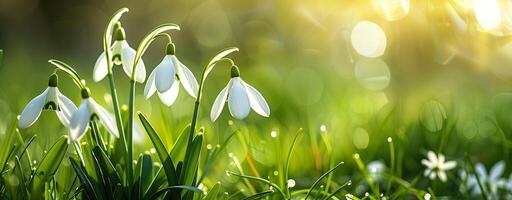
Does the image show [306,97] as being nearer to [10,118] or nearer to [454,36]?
[454,36]

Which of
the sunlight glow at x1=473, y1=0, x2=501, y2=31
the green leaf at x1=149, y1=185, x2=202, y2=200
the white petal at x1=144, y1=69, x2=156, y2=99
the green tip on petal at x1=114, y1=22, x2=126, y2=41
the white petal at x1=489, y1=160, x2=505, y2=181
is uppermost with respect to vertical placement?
the green tip on petal at x1=114, y1=22, x2=126, y2=41

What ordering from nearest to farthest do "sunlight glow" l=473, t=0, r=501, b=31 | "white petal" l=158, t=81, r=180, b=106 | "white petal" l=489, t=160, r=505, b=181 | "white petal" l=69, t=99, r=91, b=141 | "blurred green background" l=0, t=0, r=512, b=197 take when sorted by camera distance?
"white petal" l=69, t=99, r=91, b=141 → "white petal" l=158, t=81, r=180, b=106 → "white petal" l=489, t=160, r=505, b=181 → "blurred green background" l=0, t=0, r=512, b=197 → "sunlight glow" l=473, t=0, r=501, b=31

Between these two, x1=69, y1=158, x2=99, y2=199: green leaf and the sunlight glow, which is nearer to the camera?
x1=69, y1=158, x2=99, y2=199: green leaf

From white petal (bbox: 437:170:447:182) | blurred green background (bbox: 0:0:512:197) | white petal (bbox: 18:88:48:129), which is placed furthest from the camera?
blurred green background (bbox: 0:0:512:197)

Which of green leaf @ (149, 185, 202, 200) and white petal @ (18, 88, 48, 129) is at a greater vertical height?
white petal @ (18, 88, 48, 129)

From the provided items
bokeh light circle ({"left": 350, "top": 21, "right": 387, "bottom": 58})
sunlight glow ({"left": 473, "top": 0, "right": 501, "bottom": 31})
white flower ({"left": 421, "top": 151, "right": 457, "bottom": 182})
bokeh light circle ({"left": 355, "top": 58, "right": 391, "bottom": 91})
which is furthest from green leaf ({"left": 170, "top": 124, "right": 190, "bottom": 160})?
bokeh light circle ({"left": 350, "top": 21, "right": 387, "bottom": 58})

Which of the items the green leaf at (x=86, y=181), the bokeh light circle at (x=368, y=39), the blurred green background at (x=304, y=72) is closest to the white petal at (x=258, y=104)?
the green leaf at (x=86, y=181)

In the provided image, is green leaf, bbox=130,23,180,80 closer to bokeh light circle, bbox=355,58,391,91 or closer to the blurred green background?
the blurred green background
